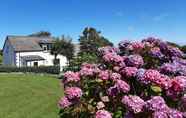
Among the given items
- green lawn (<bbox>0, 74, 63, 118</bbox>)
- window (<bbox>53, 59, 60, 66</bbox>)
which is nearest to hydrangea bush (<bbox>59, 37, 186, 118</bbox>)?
green lawn (<bbox>0, 74, 63, 118</bbox>)

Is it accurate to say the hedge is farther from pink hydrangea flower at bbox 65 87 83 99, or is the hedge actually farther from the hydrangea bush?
pink hydrangea flower at bbox 65 87 83 99

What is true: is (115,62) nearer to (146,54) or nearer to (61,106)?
(146,54)

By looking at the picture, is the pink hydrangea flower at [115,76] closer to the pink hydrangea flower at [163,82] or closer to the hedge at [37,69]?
the pink hydrangea flower at [163,82]

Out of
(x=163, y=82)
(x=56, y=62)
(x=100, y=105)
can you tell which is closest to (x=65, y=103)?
(x=100, y=105)

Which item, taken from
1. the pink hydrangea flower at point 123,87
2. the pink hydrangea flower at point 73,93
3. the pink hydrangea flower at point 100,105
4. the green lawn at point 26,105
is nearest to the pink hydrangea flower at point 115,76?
the pink hydrangea flower at point 123,87

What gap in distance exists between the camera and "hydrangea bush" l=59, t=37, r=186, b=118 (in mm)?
4559

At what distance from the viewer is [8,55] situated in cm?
6606

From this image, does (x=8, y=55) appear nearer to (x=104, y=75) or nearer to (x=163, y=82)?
(x=104, y=75)

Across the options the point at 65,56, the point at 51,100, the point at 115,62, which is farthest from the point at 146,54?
the point at 65,56

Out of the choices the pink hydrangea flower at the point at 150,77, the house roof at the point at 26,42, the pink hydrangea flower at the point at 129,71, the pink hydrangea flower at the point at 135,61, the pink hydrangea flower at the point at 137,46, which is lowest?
the pink hydrangea flower at the point at 150,77

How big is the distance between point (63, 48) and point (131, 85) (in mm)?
60677

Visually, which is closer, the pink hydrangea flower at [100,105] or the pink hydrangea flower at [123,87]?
the pink hydrangea flower at [123,87]

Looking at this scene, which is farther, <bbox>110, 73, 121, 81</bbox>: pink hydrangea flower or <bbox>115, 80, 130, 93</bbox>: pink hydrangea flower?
<bbox>110, 73, 121, 81</bbox>: pink hydrangea flower

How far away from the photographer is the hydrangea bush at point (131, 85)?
4559 mm
